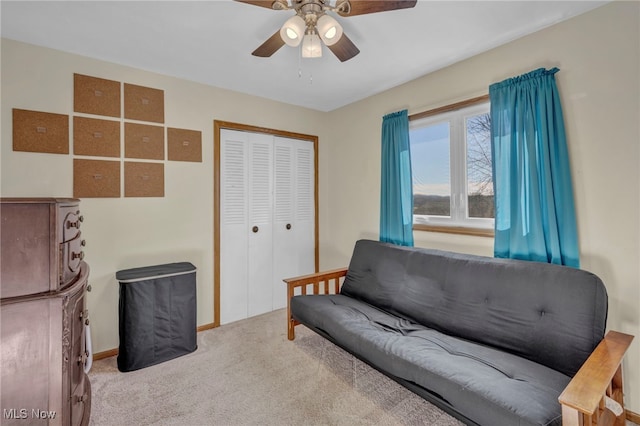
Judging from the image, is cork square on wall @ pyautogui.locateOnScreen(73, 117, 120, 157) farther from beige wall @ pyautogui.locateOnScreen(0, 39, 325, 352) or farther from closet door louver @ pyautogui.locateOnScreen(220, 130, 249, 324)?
closet door louver @ pyautogui.locateOnScreen(220, 130, 249, 324)

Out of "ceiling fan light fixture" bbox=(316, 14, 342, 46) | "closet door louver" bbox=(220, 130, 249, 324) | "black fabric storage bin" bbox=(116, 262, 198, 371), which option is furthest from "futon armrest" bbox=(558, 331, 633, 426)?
"closet door louver" bbox=(220, 130, 249, 324)

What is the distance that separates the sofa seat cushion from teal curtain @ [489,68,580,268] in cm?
77

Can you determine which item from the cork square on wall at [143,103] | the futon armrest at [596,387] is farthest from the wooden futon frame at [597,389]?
the cork square on wall at [143,103]

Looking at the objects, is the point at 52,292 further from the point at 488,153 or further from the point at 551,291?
the point at 488,153

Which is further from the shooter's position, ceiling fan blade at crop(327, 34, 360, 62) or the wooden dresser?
ceiling fan blade at crop(327, 34, 360, 62)

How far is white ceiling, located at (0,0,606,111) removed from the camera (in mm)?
1827

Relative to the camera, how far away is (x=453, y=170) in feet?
8.57

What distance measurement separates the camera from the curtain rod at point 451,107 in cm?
235

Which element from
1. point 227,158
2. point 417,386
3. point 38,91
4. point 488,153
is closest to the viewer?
point 417,386

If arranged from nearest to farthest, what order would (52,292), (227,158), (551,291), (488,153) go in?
1. (52,292)
2. (551,291)
3. (488,153)
4. (227,158)

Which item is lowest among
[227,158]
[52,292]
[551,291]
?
[551,291]

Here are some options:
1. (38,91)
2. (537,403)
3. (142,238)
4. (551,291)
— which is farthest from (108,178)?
(551,291)

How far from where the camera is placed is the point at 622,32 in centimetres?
172

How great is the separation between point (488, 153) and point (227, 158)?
8.06 feet
